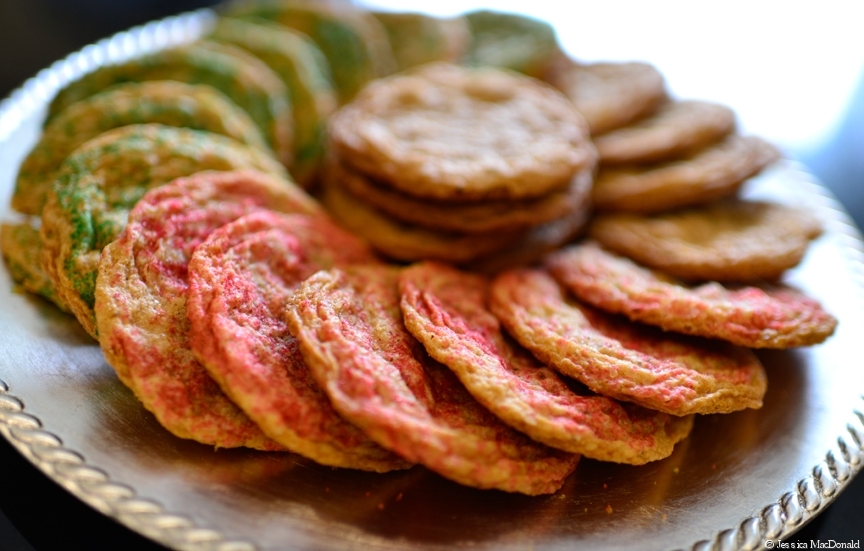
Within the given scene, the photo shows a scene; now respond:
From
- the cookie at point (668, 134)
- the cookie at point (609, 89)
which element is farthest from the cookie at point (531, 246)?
the cookie at point (609, 89)

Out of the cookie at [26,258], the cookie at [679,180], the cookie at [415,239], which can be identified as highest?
the cookie at [679,180]

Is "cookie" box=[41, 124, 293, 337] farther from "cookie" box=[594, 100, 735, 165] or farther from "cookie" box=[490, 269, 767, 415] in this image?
"cookie" box=[594, 100, 735, 165]

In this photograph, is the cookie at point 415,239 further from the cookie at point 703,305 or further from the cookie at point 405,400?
the cookie at point 405,400

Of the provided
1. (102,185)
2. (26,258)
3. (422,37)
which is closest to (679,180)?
(422,37)

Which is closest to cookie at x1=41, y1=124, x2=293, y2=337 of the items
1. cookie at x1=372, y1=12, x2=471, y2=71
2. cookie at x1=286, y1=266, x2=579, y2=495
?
cookie at x1=286, y1=266, x2=579, y2=495

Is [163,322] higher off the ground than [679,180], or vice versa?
[679,180]

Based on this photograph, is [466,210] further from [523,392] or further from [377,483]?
[377,483]
